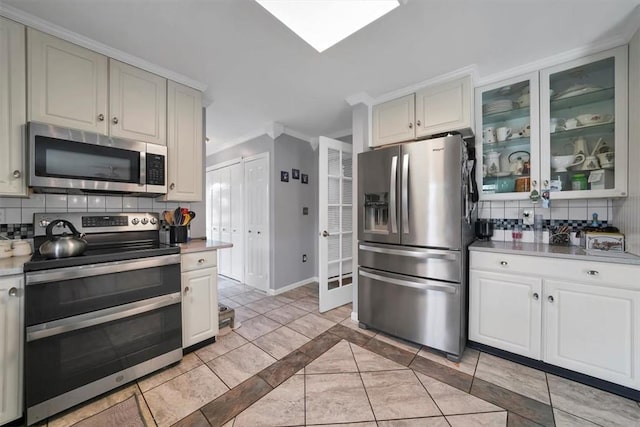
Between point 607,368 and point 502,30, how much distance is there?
2.28 m

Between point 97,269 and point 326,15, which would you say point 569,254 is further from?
point 97,269

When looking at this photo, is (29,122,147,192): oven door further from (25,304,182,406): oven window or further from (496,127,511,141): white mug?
(496,127,511,141): white mug

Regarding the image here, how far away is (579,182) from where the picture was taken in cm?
189

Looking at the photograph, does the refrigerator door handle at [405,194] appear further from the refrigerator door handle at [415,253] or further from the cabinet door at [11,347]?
the cabinet door at [11,347]

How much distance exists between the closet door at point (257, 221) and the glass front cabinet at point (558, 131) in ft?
8.69

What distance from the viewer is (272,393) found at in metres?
1.55

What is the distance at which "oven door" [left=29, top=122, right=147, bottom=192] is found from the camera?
1.50 meters

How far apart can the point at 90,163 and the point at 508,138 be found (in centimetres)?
332

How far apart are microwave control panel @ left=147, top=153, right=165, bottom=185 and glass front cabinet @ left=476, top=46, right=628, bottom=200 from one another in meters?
2.79

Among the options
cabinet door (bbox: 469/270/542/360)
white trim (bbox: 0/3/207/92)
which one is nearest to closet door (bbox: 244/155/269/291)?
white trim (bbox: 0/3/207/92)

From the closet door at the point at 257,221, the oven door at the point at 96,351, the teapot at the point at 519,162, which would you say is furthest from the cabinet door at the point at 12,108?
the teapot at the point at 519,162

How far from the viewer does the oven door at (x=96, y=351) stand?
129 cm

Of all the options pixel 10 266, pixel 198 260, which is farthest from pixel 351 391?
pixel 10 266

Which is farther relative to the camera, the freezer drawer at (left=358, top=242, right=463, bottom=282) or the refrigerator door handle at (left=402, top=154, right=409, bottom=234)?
the refrigerator door handle at (left=402, top=154, right=409, bottom=234)
